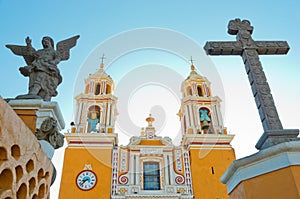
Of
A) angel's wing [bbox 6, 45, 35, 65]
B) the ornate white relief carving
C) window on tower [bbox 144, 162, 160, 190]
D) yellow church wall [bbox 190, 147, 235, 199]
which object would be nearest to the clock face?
window on tower [bbox 144, 162, 160, 190]

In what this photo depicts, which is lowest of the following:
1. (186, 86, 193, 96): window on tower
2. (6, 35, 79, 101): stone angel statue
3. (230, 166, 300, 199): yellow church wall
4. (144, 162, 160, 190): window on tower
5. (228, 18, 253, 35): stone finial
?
(230, 166, 300, 199): yellow church wall

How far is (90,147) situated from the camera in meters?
12.7

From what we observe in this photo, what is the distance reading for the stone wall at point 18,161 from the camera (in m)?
2.08

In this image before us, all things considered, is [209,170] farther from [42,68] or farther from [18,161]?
[18,161]

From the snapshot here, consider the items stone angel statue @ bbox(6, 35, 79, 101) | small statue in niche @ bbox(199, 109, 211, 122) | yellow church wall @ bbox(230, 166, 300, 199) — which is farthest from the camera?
small statue in niche @ bbox(199, 109, 211, 122)

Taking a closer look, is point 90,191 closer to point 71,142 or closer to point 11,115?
point 71,142

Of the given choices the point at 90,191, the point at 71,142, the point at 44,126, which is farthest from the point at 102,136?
the point at 44,126

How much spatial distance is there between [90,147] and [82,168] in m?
1.01

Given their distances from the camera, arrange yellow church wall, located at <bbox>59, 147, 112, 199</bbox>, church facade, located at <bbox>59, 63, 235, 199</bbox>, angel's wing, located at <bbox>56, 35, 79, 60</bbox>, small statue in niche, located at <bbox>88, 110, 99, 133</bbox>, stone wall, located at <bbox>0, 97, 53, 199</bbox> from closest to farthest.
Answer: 1. stone wall, located at <bbox>0, 97, 53, 199</bbox>
2. angel's wing, located at <bbox>56, 35, 79, 60</bbox>
3. yellow church wall, located at <bbox>59, 147, 112, 199</bbox>
4. church facade, located at <bbox>59, 63, 235, 199</bbox>
5. small statue in niche, located at <bbox>88, 110, 99, 133</bbox>

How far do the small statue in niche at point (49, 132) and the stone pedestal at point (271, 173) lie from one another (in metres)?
2.15

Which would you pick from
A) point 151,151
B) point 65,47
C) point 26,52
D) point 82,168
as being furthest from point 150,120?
point 26,52

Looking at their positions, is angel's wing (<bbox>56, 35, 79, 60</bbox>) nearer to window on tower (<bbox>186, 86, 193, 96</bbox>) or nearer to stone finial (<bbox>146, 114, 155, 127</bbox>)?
stone finial (<bbox>146, 114, 155, 127</bbox>)

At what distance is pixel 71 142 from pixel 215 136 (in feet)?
22.8

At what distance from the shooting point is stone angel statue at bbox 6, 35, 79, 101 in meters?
3.82
